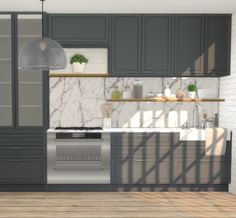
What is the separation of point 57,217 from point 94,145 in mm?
1327

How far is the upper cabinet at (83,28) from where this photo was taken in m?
5.24

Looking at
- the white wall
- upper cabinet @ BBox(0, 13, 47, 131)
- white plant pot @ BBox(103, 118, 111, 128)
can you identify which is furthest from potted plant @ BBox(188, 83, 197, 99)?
upper cabinet @ BBox(0, 13, 47, 131)

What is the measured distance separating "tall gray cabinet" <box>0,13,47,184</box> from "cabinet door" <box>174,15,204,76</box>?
1.93 meters

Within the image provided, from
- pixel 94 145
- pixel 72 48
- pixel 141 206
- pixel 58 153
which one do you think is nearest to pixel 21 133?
pixel 58 153

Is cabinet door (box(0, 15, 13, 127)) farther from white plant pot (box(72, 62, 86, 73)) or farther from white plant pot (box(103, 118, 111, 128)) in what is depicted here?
white plant pot (box(103, 118, 111, 128))

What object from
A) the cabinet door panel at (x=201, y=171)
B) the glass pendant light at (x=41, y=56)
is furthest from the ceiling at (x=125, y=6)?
the cabinet door panel at (x=201, y=171)

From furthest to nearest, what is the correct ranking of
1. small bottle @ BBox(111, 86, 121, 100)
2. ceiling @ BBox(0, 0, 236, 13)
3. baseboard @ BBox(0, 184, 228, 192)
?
small bottle @ BBox(111, 86, 121, 100) < baseboard @ BBox(0, 184, 228, 192) < ceiling @ BBox(0, 0, 236, 13)

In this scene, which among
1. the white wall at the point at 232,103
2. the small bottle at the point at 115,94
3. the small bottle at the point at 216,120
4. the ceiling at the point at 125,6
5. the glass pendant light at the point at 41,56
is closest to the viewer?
the glass pendant light at the point at 41,56

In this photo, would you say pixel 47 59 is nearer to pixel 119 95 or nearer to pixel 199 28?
pixel 119 95

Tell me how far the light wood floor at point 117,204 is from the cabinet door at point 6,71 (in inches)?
42.4

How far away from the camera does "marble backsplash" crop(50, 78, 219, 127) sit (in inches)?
222

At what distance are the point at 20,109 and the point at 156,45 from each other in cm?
212

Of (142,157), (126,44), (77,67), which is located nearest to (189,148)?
(142,157)

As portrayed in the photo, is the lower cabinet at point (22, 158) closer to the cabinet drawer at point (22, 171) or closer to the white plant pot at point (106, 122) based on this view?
the cabinet drawer at point (22, 171)
